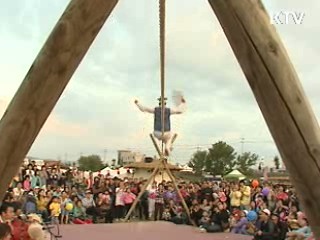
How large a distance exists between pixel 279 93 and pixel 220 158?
50.6m

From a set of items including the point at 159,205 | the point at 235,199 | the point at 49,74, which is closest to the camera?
the point at 49,74

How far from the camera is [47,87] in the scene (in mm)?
2340

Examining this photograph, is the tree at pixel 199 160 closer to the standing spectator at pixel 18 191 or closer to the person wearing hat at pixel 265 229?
the standing spectator at pixel 18 191

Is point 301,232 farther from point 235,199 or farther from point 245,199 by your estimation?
point 235,199

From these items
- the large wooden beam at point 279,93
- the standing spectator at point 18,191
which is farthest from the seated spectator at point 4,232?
the standing spectator at point 18,191

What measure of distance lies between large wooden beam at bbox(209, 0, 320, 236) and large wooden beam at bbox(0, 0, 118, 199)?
1.79ft

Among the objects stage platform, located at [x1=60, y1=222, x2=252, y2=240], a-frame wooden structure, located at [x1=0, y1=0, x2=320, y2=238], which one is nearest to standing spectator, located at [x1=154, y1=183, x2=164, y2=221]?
stage platform, located at [x1=60, y1=222, x2=252, y2=240]

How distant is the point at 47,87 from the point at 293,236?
7.00 m

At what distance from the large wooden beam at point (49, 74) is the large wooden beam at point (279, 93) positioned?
0.54 m

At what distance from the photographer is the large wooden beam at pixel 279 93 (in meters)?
2.17

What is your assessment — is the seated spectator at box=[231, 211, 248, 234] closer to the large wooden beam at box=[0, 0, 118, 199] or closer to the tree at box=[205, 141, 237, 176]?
the large wooden beam at box=[0, 0, 118, 199]

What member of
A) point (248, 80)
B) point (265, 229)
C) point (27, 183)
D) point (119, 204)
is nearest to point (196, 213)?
point (119, 204)

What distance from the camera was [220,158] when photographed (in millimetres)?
52344

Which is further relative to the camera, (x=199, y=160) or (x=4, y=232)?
(x=199, y=160)
